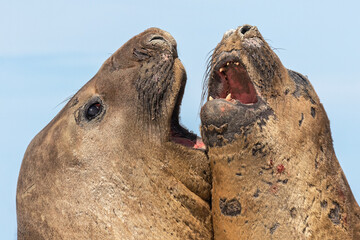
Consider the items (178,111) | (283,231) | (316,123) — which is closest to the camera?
(283,231)

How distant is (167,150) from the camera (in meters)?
7.62

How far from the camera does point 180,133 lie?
26.4 ft

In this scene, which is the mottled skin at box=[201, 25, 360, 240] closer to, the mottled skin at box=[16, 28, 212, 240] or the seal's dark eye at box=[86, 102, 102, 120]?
the mottled skin at box=[16, 28, 212, 240]

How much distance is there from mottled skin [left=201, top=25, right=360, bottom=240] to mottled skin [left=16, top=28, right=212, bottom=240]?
A: 1.38 feet

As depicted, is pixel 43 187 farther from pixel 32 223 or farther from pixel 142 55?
pixel 142 55

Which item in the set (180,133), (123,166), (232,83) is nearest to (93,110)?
(123,166)

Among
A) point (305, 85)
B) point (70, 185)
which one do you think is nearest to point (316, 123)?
point (305, 85)

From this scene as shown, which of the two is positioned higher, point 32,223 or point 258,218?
point 32,223

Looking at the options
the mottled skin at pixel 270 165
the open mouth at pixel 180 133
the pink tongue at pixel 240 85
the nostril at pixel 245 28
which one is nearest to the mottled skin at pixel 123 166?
the open mouth at pixel 180 133

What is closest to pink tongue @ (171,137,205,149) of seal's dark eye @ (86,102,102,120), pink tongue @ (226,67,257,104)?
pink tongue @ (226,67,257,104)

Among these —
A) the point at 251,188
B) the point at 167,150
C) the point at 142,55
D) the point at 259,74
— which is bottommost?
the point at 251,188

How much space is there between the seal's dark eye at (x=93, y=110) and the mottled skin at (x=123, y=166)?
0.03 meters

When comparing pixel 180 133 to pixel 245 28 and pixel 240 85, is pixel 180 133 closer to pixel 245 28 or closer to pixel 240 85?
pixel 240 85

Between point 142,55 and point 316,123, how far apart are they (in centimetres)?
198
